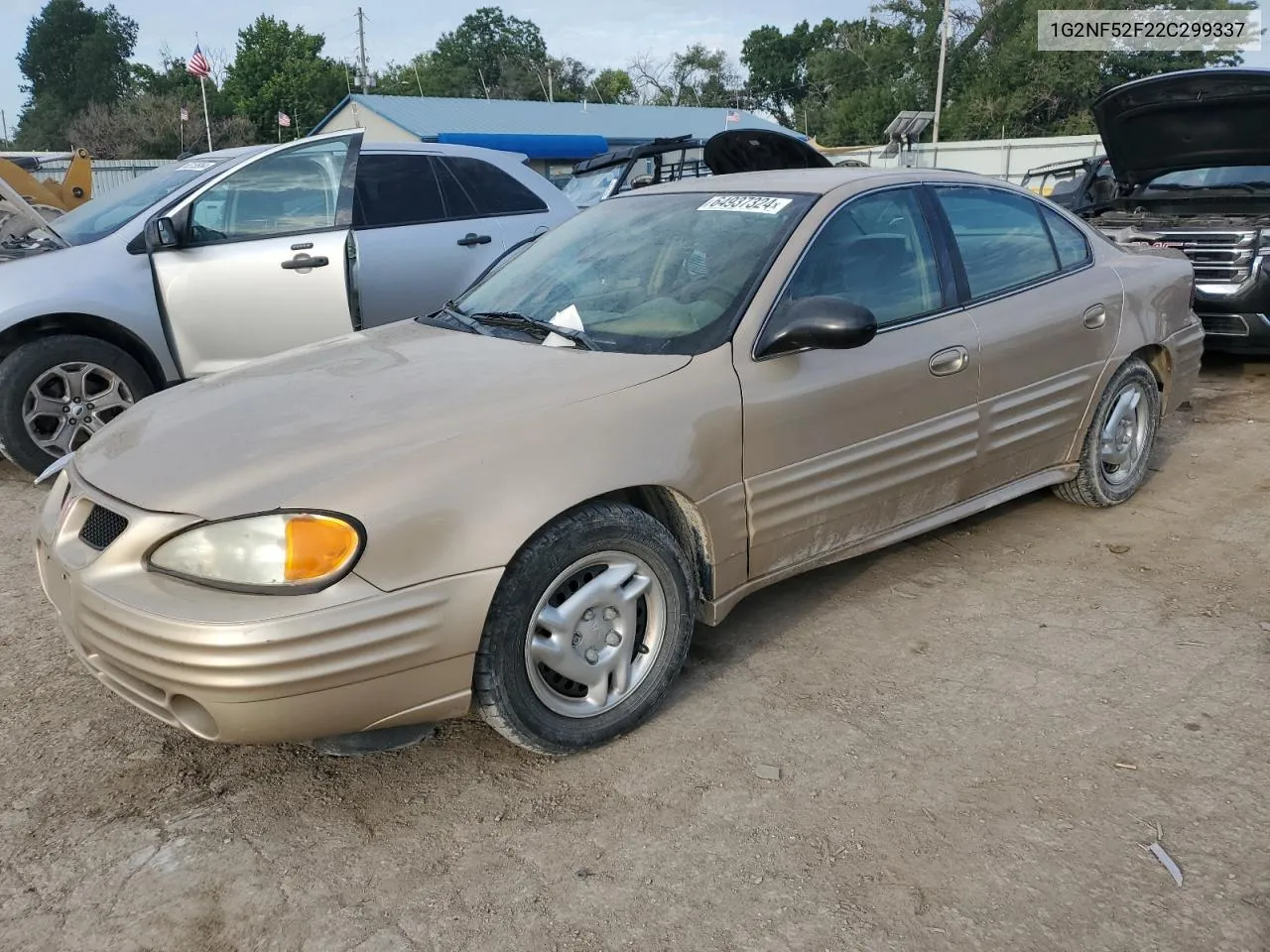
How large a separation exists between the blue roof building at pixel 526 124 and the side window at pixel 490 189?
26.0 metres

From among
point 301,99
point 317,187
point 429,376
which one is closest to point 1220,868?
point 429,376

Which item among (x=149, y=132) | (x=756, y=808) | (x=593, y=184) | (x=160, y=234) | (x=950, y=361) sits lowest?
(x=756, y=808)

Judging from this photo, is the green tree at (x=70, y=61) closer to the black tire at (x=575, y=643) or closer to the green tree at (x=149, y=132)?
the green tree at (x=149, y=132)

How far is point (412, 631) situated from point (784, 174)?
2392 millimetres

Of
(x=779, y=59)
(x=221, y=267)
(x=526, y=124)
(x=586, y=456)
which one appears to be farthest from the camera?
(x=779, y=59)

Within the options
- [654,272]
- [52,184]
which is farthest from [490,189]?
[52,184]

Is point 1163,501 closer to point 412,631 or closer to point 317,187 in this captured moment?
point 412,631

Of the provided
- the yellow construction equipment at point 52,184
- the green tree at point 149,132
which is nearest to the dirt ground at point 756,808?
the yellow construction equipment at point 52,184

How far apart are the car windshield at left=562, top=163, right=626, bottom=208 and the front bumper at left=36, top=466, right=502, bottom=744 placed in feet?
29.9

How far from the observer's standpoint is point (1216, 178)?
8.14 m

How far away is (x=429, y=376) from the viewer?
2.97 meters

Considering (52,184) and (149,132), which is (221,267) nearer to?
(52,184)

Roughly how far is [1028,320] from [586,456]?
6.98 feet

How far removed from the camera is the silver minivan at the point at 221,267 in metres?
5.06
